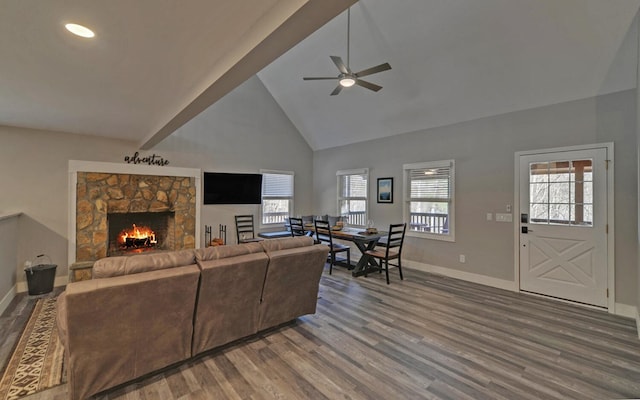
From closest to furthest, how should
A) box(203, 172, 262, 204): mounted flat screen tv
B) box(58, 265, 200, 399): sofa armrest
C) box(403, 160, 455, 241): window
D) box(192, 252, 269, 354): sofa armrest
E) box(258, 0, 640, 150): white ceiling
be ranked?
box(58, 265, 200, 399): sofa armrest → box(192, 252, 269, 354): sofa armrest → box(258, 0, 640, 150): white ceiling → box(403, 160, 455, 241): window → box(203, 172, 262, 204): mounted flat screen tv

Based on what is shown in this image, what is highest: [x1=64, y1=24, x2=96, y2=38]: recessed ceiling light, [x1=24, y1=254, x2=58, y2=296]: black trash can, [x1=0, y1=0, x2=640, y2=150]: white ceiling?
[x1=0, y1=0, x2=640, y2=150]: white ceiling

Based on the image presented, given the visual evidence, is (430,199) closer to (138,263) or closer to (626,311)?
(626,311)

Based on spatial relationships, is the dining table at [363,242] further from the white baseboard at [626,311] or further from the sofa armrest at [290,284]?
the white baseboard at [626,311]

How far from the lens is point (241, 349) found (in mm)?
2672

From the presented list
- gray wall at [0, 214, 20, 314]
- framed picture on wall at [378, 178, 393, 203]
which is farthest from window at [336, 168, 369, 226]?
gray wall at [0, 214, 20, 314]

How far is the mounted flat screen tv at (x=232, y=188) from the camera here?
20.1 ft

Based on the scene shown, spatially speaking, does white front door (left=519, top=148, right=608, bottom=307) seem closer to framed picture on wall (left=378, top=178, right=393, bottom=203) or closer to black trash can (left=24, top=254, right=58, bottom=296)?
framed picture on wall (left=378, top=178, right=393, bottom=203)

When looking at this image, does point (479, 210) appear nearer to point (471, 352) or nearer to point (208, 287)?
point (471, 352)

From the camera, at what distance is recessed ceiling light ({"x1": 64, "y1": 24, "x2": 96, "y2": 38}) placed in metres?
1.71

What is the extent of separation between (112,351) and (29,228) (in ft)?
12.7

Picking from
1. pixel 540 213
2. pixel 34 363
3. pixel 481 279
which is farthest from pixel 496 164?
pixel 34 363

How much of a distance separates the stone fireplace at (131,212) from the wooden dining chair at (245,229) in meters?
0.98

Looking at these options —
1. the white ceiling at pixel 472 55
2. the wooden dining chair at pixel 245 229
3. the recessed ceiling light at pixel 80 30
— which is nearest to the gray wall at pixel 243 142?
the wooden dining chair at pixel 245 229

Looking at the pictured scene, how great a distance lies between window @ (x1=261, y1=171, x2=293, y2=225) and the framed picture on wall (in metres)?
2.41
